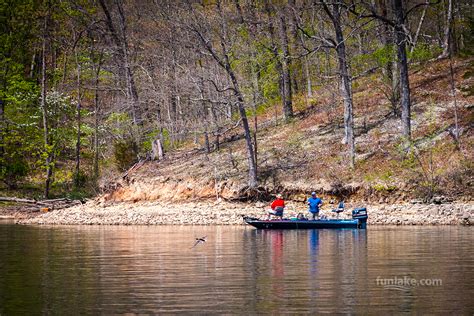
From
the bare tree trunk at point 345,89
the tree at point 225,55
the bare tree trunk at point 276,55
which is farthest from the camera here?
the bare tree trunk at point 276,55

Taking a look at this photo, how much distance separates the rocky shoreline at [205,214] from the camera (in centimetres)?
3606

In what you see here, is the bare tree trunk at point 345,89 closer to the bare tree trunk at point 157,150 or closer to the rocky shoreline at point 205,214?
the rocky shoreline at point 205,214

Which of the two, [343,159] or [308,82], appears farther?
[308,82]

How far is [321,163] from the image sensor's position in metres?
43.0

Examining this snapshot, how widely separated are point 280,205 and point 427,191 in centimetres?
740

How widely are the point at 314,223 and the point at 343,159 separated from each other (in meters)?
8.27

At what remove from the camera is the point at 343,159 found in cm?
4275

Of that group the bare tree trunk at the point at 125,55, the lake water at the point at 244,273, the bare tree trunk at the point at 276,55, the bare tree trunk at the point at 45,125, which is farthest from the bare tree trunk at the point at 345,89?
the bare tree trunk at the point at 45,125

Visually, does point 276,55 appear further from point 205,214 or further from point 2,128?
point 2,128

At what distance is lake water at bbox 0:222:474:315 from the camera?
15.9m

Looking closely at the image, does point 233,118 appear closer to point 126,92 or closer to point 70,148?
point 126,92

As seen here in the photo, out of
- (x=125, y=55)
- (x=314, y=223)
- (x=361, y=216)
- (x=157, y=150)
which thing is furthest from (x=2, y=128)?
(x=361, y=216)

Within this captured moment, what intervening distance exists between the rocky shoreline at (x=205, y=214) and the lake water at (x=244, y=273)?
2703 mm

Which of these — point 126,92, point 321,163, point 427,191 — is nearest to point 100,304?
point 427,191
